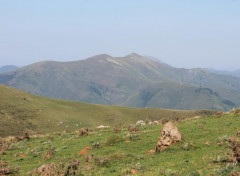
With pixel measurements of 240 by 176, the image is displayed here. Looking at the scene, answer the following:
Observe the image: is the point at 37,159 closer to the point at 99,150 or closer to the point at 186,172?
the point at 99,150

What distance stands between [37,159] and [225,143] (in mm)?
19236

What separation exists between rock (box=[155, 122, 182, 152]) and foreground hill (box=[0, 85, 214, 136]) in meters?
53.2

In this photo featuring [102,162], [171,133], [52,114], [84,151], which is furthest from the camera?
[52,114]

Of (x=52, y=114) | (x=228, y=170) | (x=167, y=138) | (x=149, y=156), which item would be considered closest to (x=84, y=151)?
(x=149, y=156)

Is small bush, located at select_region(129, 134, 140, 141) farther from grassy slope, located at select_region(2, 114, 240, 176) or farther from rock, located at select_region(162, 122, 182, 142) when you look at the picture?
rock, located at select_region(162, 122, 182, 142)

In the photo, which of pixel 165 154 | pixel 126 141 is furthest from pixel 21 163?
pixel 165 154

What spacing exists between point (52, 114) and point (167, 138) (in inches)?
3128

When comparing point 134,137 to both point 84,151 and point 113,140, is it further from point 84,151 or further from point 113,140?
point 84,151

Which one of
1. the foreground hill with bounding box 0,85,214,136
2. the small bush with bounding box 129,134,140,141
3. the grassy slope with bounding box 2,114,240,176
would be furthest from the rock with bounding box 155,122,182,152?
the foreground hill with bounding box 0,85,214,136

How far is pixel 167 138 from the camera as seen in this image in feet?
74.6

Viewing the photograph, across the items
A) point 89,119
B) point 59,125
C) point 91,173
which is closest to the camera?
point 91,173

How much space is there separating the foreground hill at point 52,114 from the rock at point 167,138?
53227mm

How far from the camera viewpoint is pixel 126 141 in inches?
1094

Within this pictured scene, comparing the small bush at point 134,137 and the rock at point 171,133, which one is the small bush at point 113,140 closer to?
the small bush at point 134,137
